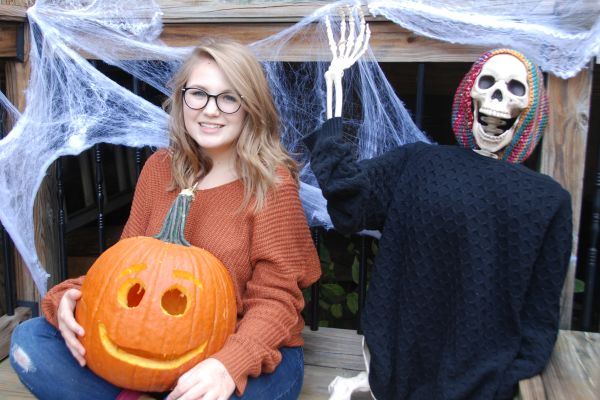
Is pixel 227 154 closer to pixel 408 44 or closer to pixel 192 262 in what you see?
pixel 192 262

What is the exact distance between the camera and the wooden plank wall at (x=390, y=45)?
6.26 feet

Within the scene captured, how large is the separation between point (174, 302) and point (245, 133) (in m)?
0.53

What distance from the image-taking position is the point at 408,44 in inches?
80.1

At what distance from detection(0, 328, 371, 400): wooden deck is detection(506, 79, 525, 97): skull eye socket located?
43.2 inches

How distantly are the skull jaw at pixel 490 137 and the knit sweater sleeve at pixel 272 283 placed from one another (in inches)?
22.1

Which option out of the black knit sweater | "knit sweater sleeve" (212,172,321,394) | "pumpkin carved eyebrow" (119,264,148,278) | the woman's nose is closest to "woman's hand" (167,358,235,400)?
"knit sweater sleeve" (212,172,321,394)

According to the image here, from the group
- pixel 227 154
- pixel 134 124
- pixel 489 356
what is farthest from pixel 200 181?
pixel 489 356

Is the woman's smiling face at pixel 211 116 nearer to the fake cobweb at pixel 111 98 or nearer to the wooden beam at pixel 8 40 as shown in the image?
the fake cobweb at pixel 111 98

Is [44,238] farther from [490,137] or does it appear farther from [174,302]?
[490,137]

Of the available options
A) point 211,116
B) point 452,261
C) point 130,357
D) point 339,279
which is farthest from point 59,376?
point 339,279

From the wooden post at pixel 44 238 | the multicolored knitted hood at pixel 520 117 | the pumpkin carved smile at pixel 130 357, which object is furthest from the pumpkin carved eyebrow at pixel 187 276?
the wooden post at pixel 44 238

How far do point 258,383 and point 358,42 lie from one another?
99cm

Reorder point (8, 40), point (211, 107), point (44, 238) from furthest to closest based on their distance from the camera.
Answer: point (44, 238) < point (8, 40) < point (211, 107)

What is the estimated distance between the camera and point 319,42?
2098 millimetres
